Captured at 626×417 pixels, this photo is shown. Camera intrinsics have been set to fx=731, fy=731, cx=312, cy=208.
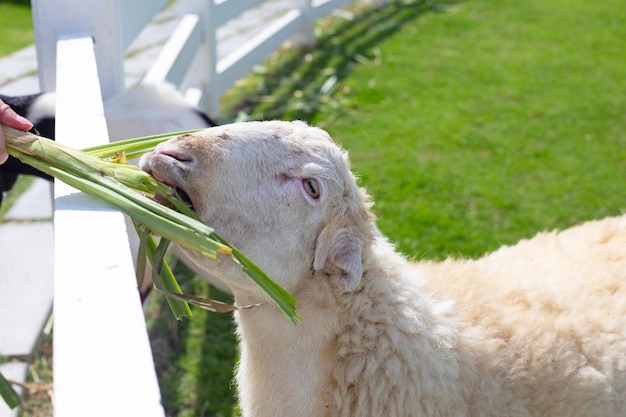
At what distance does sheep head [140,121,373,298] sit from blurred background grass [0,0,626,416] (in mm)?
1439

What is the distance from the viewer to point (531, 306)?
97.3 inches

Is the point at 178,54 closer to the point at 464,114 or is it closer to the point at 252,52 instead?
the point at 252,52

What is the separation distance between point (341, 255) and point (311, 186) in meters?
0.23

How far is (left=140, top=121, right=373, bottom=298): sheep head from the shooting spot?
2.11 metres

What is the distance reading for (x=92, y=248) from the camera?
54.6 inches

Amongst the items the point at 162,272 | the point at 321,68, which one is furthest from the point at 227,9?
the point at 162,272

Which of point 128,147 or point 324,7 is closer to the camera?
point 128,147

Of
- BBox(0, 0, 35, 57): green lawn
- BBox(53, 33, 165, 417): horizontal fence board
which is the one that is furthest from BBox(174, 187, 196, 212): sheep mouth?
BBox(0, 0, 35, 57): green lawn

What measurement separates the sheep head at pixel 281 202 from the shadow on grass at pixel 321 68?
4284mm

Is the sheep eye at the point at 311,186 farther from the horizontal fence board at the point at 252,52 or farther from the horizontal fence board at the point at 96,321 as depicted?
the horizontal fence board at the point at 252,52

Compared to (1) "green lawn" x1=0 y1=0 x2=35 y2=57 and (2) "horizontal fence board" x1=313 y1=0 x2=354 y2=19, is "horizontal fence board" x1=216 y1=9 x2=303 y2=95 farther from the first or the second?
(1) "green lawn" x1=0 y1=0 x2=35 y2=57

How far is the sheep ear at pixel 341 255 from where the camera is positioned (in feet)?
7.04

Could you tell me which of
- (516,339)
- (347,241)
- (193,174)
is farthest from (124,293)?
(516,339)

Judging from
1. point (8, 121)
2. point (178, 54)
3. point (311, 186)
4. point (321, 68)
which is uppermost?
point (8, 121)
